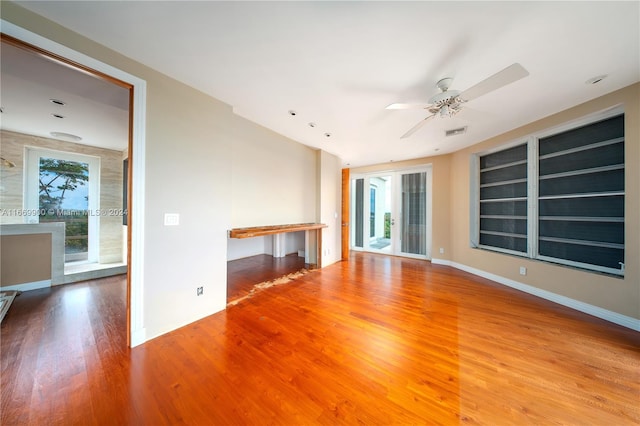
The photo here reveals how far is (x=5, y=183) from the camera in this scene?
342 cm

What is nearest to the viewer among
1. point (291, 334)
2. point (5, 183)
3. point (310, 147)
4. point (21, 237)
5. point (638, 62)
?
point (638, 62)

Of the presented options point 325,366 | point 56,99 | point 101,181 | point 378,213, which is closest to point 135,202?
point 56,99

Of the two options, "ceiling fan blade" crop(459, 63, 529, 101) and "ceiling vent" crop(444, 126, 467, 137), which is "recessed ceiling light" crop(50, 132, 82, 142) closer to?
"ceiling fan blade" crop(459, 63, 529, 101)

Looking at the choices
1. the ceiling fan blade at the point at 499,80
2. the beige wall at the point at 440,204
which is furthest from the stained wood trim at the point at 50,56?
the beige wall at the point at 440,204

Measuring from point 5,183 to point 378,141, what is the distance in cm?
666

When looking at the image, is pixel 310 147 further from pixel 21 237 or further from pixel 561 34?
pixel 21 237

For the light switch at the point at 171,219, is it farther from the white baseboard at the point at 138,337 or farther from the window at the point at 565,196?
the window at the point at 565,196

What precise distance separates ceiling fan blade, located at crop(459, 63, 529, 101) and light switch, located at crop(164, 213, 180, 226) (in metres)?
3.24

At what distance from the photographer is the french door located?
560cm

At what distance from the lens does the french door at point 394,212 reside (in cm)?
560

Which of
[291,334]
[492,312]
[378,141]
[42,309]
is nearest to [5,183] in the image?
[42,309]

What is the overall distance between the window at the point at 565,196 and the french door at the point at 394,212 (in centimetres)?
157

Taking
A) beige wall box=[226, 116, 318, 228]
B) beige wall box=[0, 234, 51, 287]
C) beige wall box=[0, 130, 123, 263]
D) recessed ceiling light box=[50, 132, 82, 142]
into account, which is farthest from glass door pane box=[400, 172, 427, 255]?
beige wall box=[0, 234, 51, 287]

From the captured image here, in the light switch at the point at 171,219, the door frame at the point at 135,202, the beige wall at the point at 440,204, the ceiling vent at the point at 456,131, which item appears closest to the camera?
the door frame at the point at 135,202
